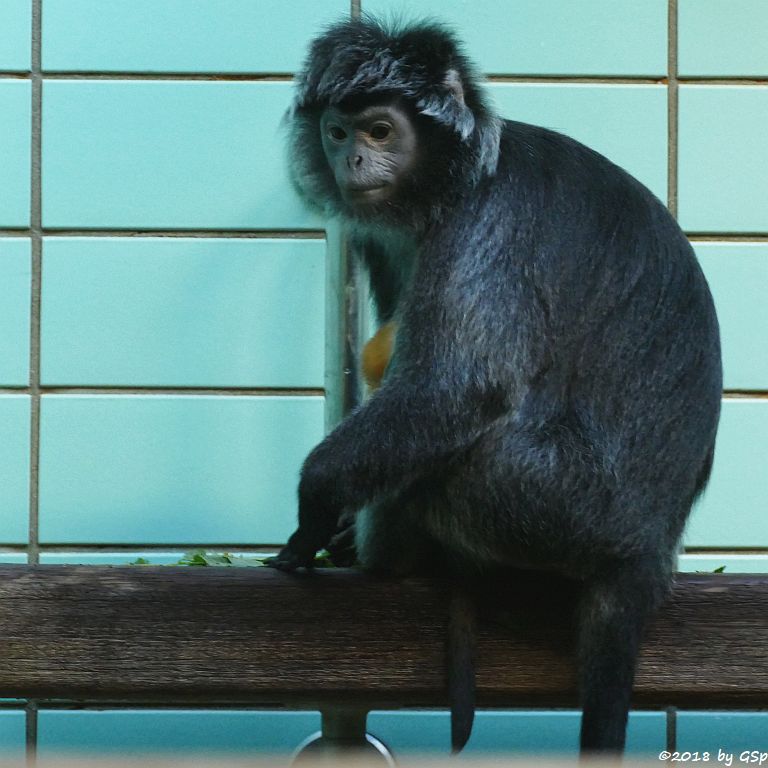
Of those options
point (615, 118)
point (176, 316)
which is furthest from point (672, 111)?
point (176, 316)

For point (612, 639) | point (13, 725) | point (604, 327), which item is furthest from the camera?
point (13, 725)

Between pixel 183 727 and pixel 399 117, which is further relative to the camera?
pixel 183 727

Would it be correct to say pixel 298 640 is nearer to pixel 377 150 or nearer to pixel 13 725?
pixel 377 150

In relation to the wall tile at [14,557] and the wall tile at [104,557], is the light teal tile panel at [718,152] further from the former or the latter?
the wall tile at [14,557]

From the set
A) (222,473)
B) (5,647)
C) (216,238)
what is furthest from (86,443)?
(5,647)

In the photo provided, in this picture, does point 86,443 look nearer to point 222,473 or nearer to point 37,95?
point 222,473

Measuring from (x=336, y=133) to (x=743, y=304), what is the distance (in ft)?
2.50

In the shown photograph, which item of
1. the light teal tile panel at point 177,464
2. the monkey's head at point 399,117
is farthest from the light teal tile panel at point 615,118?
the light teal tile panel at point 177,464

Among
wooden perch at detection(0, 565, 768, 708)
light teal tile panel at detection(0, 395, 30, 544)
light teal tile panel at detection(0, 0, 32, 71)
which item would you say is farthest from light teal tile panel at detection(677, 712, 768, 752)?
light teal tile panel at detection(0, 0, 32, 71)

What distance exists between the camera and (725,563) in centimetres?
177

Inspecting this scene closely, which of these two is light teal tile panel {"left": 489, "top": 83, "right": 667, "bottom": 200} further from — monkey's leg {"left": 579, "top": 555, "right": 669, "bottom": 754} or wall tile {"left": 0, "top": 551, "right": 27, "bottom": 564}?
wall tile {"left": 0, "top": 551, "right": 27, "bottom": 564}

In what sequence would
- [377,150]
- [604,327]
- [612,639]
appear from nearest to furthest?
[612,639], [604,327], [377,150]

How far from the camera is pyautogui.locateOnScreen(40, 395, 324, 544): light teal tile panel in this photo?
1.77 metres

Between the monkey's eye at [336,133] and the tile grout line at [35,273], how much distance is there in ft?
2.09
